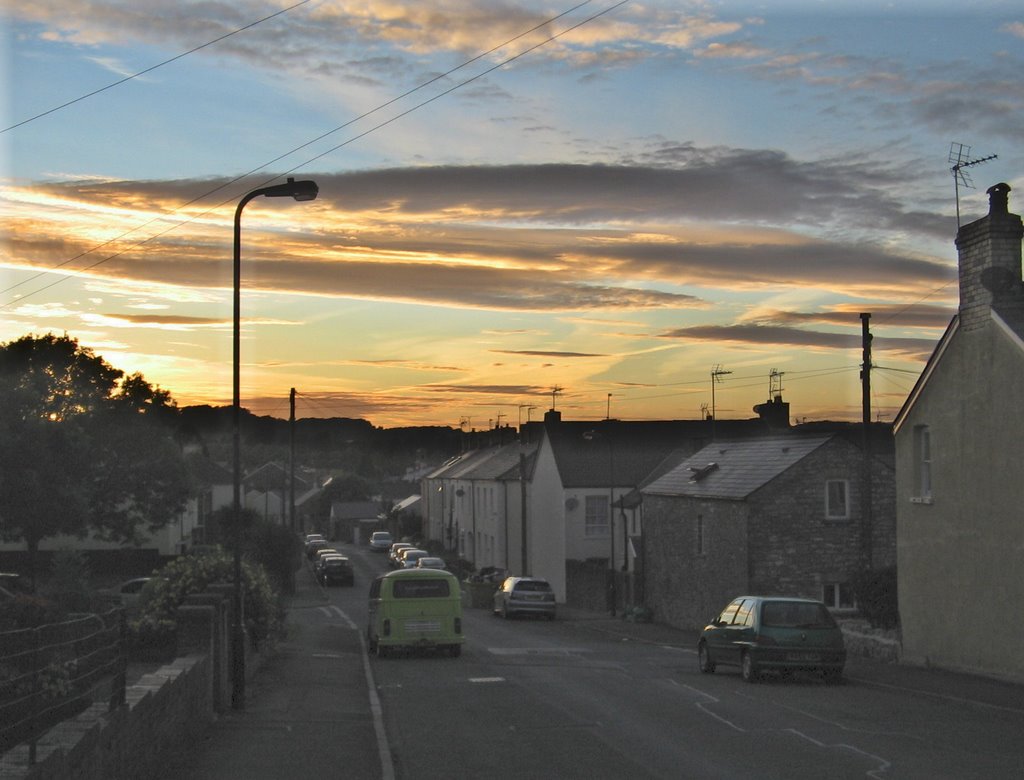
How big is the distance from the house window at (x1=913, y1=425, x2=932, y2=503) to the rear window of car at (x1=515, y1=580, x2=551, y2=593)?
2531cm

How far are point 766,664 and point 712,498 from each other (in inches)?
732

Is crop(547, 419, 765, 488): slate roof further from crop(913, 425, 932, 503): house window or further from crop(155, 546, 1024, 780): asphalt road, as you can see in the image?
crop(155, 546, 1024, 780): asphalt road

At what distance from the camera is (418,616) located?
98.6 feet

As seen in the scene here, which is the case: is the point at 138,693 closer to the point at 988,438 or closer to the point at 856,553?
the point at 988,438

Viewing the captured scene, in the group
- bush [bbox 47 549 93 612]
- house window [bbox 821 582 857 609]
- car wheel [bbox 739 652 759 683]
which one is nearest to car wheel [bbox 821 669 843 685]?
car wheel [bbox 739 652 759 683]

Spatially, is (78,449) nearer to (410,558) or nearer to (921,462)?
(410,558)

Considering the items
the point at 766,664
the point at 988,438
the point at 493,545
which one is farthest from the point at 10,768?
the point at 493,545

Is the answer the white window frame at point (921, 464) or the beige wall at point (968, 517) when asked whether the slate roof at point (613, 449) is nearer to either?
the white window frame at point (921, 464)

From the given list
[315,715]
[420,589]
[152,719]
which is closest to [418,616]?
[420,589]

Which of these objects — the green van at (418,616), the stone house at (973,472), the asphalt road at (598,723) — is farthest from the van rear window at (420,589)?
the stone house at (973,472)

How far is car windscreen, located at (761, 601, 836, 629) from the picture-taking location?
22828mm

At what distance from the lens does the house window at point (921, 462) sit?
86.8 ft

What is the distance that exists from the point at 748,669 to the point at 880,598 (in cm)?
991

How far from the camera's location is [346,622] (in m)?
45.6
